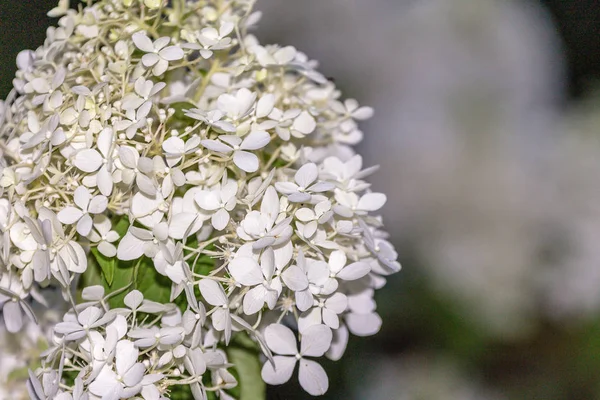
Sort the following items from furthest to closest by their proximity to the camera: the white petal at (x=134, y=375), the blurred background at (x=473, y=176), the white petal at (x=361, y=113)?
1. the blurred background at (x=473, y=176)
2. the white petal at (x=361, y=113)
3. the white petal at (x=134, y=375)

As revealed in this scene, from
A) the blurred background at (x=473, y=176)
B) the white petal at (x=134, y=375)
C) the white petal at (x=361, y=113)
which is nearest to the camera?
the white petal at (x=134, y=375)

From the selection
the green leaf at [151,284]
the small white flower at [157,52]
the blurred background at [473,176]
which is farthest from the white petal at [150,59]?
the blurred background at [473,176]

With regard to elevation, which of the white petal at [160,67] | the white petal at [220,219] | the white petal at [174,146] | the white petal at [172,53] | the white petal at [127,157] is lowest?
the white petal at [220,219]

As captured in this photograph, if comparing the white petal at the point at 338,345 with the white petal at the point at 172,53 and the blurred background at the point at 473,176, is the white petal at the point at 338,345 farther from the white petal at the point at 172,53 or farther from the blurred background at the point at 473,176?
the blurred background at the point at 473,176

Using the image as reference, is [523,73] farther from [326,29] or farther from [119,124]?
[119,124]

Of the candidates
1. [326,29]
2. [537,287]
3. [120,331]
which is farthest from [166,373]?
[326,29]

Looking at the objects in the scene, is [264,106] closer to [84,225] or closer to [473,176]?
[84,225]

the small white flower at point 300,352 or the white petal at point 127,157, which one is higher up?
the white petal at point 127,157

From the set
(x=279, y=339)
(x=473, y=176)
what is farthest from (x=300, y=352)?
(x=473, y=176)

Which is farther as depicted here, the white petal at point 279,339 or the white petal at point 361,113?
the white petal at point 361,113
